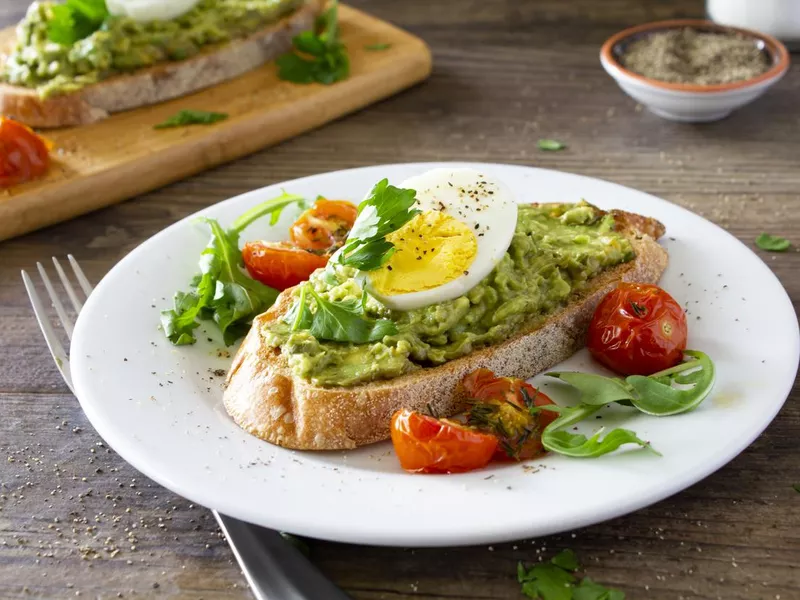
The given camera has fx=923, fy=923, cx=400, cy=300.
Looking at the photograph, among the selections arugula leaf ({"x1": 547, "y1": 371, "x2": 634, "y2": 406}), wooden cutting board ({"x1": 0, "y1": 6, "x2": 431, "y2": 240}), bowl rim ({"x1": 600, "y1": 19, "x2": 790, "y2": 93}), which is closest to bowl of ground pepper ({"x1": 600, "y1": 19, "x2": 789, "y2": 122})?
bowl rim ({"x1": 600, "y1": 19, "x2": 790, "y2": 93})

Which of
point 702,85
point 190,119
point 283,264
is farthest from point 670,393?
point 190,119

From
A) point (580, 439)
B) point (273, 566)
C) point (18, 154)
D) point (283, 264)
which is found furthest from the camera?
point (18, 154)

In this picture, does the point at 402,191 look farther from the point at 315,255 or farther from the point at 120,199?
the point at 120,199

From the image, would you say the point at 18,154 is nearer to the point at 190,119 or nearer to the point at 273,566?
the point at 190,119

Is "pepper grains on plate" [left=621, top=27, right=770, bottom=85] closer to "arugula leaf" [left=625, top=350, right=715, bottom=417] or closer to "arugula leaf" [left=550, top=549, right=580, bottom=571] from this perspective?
"arugula leaf" [left=625, top=350, right=715, bottom=417]

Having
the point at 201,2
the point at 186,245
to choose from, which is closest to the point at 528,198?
the point at 186,245

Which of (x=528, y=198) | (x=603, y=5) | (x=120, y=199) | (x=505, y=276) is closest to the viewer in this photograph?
(x=505, y=276)

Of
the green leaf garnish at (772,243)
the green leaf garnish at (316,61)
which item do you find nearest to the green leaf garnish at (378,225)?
the green leaf garnish at (772,243)
